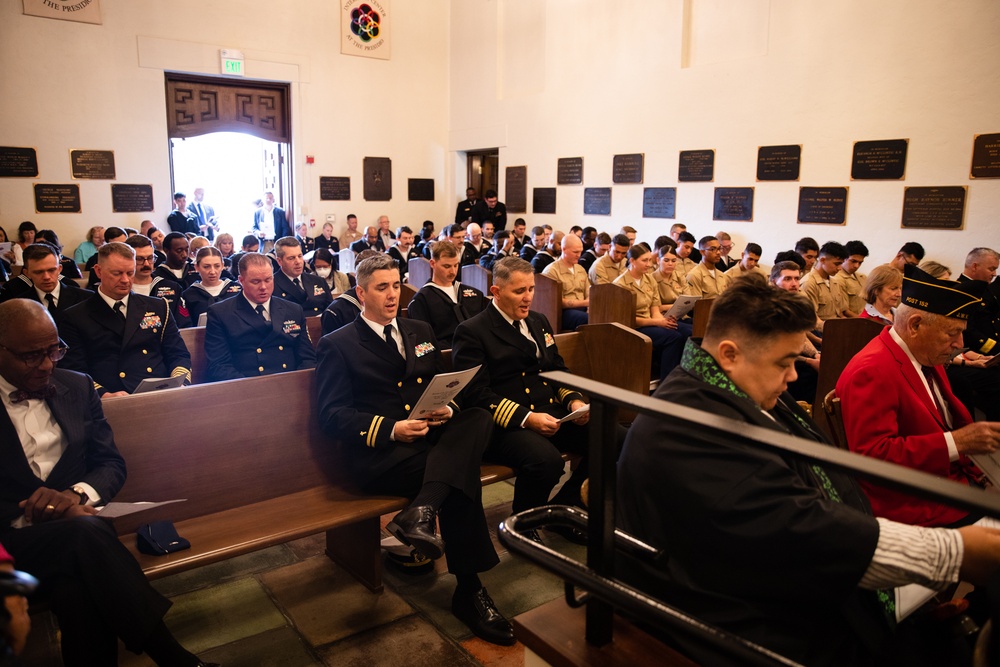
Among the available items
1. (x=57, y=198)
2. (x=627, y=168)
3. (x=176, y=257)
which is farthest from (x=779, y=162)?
(x=57, y=198)

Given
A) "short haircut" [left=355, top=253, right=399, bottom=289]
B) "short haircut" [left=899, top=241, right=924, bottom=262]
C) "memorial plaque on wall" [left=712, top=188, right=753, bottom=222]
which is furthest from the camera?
"memorial plaque on wall" [left=712, top=188, right=753, bottom=222]

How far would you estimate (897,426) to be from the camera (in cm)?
246

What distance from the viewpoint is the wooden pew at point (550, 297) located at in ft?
23.5

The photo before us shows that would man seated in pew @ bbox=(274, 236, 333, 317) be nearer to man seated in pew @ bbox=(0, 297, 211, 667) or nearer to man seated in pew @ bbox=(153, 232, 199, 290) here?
man seated in pew @ bbox=(153, 232, 199, 290)

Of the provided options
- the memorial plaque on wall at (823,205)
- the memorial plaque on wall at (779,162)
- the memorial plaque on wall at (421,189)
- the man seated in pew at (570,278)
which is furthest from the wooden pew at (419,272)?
the memorial plaque on wall at (421,189)

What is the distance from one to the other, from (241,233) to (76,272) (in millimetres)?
7317

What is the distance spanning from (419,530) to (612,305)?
162 inches

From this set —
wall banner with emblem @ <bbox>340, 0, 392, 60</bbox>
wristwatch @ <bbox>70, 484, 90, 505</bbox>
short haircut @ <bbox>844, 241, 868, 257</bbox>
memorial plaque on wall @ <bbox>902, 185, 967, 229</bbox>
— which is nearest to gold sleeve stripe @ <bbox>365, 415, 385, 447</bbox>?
wristwatch @ <bbox>70, 484, 90, 505</bbox>

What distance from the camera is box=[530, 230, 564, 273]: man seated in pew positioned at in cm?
894

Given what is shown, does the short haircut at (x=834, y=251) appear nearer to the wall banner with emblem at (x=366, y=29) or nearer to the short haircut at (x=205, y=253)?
the short haircut at (x=205, y=253)

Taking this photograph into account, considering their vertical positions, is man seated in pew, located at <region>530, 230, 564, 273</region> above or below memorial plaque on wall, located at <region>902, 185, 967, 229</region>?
below

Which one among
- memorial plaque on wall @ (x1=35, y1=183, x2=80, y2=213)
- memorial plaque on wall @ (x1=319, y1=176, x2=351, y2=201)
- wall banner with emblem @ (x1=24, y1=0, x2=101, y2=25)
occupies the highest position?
wall banner with emblem @ (x1=24, y1=0, x2=101, y2=25)

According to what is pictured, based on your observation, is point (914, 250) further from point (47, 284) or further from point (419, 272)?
point (47, 284)

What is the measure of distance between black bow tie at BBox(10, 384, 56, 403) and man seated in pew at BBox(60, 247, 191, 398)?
54.6 inches
